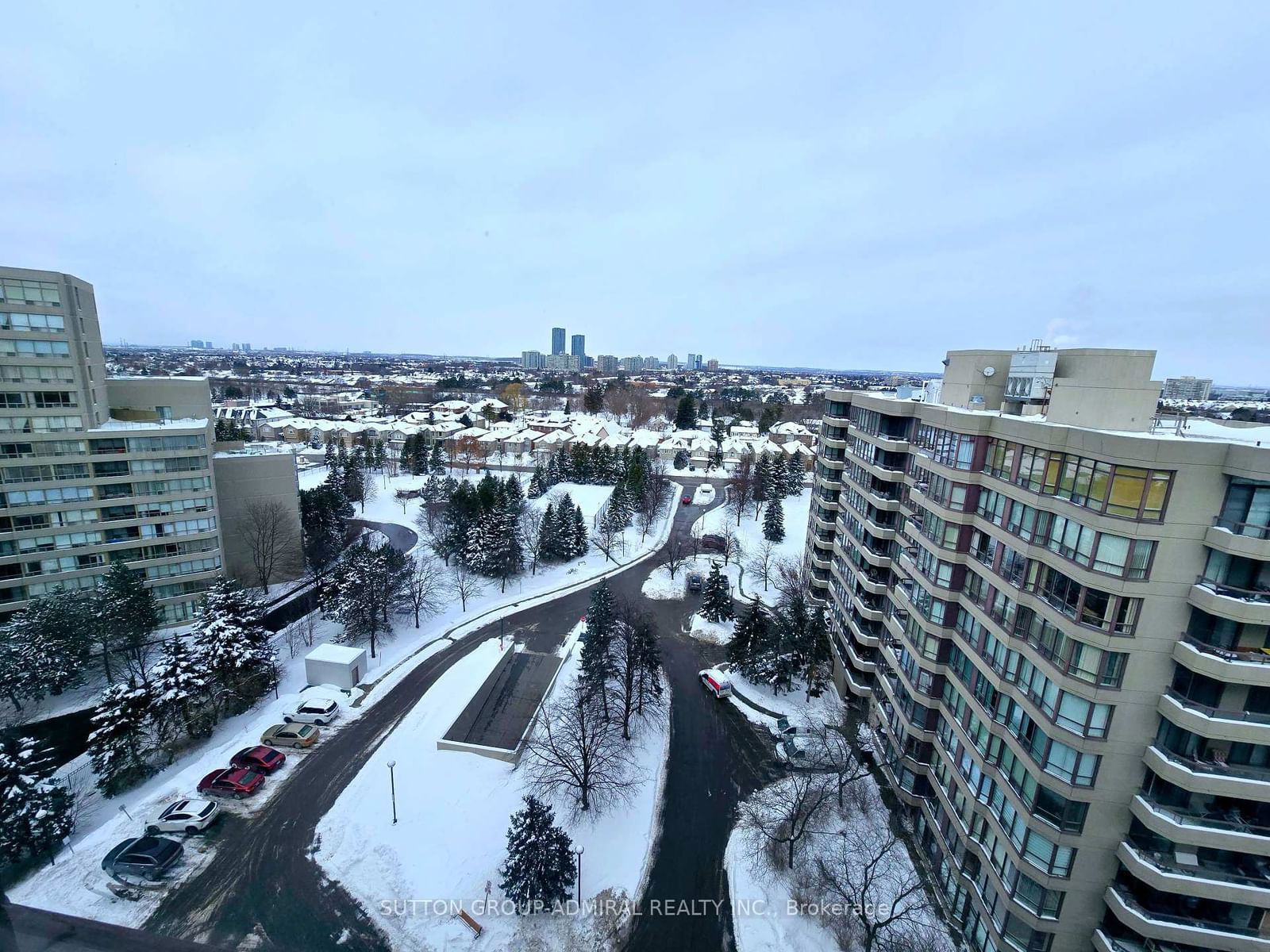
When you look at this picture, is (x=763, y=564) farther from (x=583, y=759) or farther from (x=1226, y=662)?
(x=1226, y=662)

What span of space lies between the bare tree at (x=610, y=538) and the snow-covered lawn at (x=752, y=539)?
6372 millimetres

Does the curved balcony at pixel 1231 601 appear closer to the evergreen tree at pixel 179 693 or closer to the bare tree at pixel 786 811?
the bare tree at pixel 786 811

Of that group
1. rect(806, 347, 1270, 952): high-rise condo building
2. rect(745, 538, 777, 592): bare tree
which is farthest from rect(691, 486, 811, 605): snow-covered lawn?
rect(806, 347, 1270, 952): high-rise condo building

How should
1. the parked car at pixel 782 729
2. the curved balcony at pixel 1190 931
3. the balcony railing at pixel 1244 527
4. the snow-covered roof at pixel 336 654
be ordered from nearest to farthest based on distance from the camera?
1. the balcony railing at pixel 1244 527
2. the curved balcony at pixel 1190 931
3. the parked car at pixel 782 729
4. the snow-covered roof at pixel 336 654

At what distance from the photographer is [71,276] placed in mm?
32844

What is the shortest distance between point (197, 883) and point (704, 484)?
69331mm

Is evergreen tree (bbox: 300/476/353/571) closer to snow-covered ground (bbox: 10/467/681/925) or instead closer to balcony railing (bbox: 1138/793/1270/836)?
snow-covered ground (bbox: 10/467/681/925)

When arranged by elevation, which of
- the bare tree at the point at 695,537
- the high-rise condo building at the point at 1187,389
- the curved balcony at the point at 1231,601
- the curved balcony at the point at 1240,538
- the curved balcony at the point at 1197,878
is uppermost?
the high-rise condo building at the point at 1187,389

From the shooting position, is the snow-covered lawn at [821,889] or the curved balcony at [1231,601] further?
the snow-covered lawn at [821,889]

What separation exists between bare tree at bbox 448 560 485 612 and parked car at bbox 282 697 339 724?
46.9 feet

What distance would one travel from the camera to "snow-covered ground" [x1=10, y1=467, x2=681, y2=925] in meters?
18.3

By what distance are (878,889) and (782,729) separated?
8858 millimetres

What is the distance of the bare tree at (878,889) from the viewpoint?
56.6ft

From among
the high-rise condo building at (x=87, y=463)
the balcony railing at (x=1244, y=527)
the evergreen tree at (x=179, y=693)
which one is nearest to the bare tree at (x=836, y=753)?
the balcony railing at (x=1244, y=527)
